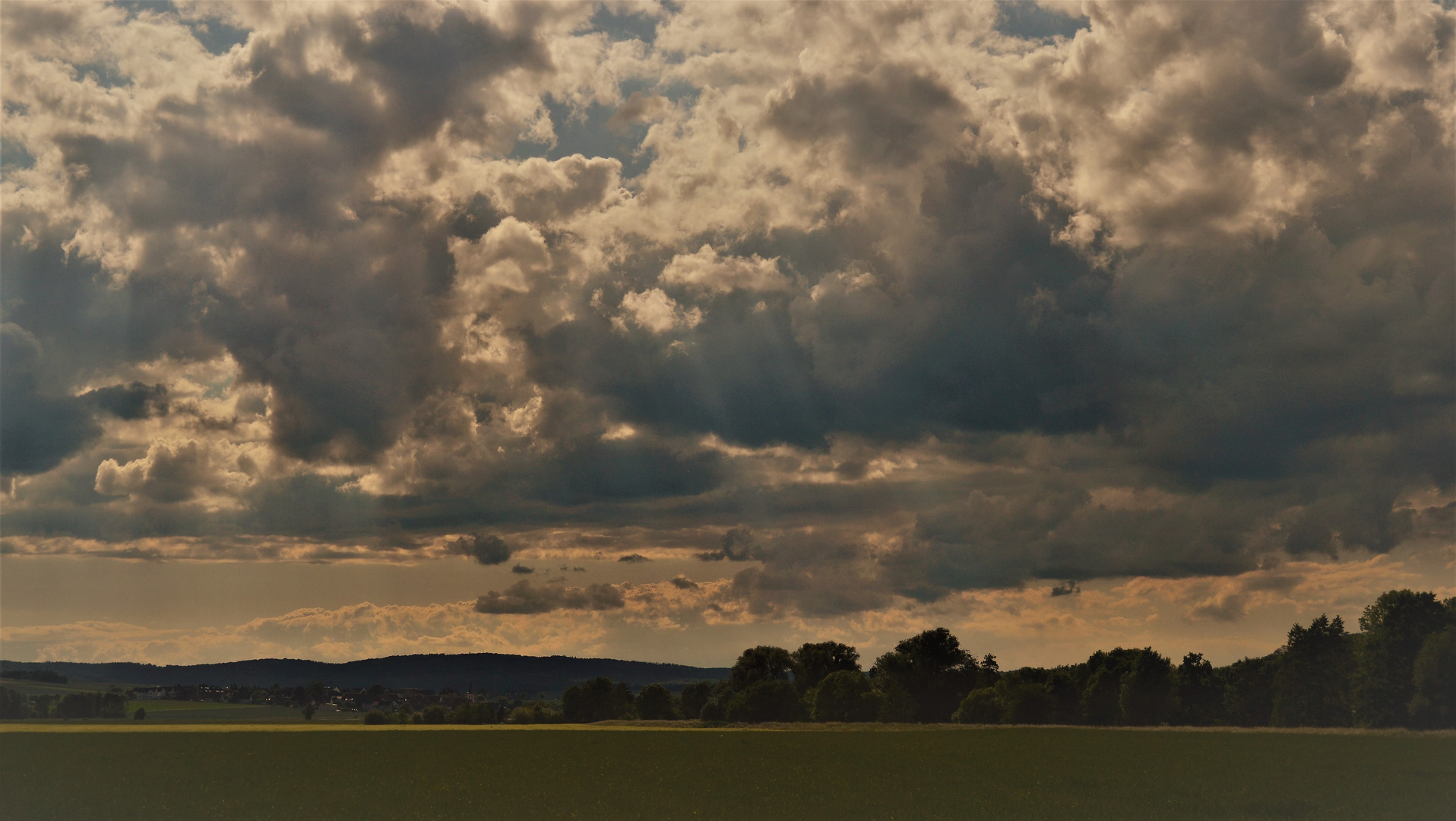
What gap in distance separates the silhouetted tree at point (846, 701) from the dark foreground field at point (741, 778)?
233 ft

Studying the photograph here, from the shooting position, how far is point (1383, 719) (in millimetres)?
157125

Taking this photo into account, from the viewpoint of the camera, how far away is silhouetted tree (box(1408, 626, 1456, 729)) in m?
148

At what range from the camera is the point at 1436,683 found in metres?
149

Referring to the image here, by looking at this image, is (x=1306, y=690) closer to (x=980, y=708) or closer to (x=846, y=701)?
(x=980, y=708)

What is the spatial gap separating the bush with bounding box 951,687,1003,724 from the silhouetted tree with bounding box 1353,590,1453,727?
55691 mm

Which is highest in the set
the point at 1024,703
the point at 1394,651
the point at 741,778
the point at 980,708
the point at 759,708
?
the point at 1394,651

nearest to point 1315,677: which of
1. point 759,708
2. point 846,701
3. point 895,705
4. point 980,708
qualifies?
point 980,708

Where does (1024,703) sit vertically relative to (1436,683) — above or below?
below

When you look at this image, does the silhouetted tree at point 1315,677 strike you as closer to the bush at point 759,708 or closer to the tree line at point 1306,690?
the tree line at point 1306,690

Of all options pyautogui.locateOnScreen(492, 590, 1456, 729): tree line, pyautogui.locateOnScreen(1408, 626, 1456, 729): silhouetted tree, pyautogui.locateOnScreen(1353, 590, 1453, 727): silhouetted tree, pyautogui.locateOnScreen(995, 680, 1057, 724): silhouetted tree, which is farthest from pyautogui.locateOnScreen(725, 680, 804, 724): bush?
pyautogui.locateOnScreen(1408, 626, 1456, 729): silhouetted tree

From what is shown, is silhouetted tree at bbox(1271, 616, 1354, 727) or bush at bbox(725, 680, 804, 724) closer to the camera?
silhouetted tree at bbox(1271, 616, 1354, 727)

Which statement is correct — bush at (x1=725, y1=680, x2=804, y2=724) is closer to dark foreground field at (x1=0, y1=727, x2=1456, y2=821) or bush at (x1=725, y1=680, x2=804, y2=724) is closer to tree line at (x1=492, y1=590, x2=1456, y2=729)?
tree line at (x1=492, y1=590, x2=1456, y2=729)

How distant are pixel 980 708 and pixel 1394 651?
6512 cm

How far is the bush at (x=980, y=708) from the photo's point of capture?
625ft
